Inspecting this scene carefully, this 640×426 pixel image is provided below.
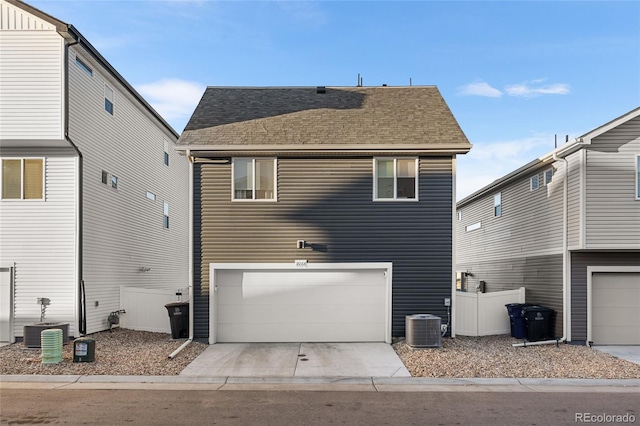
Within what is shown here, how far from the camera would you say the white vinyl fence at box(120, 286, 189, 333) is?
15.6 meters

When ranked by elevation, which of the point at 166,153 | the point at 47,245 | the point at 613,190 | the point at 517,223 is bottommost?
the point at 47,245

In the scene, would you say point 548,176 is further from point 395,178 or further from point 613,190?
point 395,178

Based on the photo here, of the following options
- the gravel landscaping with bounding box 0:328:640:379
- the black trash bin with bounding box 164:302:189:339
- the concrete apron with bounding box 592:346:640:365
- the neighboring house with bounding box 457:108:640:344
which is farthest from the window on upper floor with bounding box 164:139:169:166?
the concrete apron with bounding box 592:346:640:365

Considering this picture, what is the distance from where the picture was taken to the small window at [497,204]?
19530 mm

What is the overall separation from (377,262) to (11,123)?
1055 cm

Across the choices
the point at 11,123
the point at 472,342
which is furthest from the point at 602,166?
the point at 11,123

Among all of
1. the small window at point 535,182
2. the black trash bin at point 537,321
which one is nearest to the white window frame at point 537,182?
the small window at point 535,182

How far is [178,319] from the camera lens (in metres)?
14.4

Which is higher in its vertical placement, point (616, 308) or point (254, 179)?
point (254, 179)

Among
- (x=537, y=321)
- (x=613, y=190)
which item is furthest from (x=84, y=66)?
(x=613, y=190)

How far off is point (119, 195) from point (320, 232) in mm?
7688

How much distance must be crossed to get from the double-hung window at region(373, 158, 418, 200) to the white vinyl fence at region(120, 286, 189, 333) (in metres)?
6.91

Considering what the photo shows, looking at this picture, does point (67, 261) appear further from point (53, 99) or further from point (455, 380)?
point (455, 380)

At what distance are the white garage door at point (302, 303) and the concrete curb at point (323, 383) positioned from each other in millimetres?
3563
